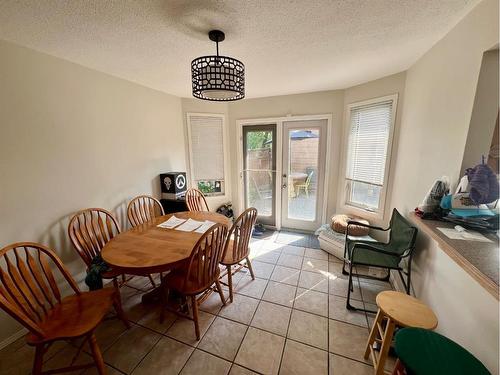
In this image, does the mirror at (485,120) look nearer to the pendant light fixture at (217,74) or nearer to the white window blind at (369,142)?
the white window blind at (369,142)

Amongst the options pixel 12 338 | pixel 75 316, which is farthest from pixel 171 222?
pixel 12 338

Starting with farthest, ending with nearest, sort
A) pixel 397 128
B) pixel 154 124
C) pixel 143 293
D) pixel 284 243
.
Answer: pixel 284 243, pixel 154 124, pixel 397 128, pixel 143 293

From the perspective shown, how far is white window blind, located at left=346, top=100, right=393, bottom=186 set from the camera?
253cm

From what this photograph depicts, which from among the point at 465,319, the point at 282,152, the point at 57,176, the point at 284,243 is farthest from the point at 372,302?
the point at 57,176

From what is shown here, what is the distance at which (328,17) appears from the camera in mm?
1293

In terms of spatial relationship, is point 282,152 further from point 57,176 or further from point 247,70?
point 57,176

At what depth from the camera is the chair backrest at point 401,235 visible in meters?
1.72

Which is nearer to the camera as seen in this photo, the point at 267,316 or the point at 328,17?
the point at 328,17

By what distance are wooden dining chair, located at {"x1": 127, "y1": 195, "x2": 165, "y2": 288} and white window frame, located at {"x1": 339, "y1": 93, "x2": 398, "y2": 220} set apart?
2.63 metres

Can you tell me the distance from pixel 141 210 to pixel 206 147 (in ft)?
5.16

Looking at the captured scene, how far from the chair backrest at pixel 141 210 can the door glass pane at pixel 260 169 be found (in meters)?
1.65

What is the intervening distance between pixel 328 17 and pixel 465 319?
1.94 metres

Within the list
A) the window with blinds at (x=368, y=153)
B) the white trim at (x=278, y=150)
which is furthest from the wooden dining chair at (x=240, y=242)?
the window with blinds at (x=368, y=153)

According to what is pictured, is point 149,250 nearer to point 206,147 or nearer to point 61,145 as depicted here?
point 61,145
